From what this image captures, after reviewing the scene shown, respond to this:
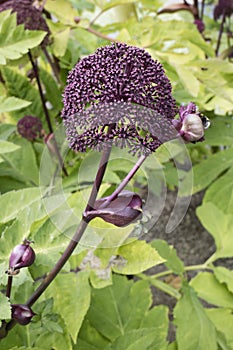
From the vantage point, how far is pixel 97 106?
40cm

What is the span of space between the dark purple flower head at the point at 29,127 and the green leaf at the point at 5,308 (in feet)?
1.46

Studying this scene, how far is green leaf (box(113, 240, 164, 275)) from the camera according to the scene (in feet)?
2.08

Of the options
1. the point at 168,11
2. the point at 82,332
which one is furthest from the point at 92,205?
the point at 168,11

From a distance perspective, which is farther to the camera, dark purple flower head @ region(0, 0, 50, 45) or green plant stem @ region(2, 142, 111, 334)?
dark purple flower head @ region(0, 0, 50, 45)

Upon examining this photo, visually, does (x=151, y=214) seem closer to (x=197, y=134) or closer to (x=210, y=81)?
(x=197, y=134)

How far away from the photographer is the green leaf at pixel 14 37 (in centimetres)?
77

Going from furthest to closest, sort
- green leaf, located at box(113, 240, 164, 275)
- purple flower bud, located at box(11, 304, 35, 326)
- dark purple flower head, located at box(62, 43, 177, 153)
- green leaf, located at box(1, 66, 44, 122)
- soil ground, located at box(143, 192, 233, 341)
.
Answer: soil ground, located at box(143, 192, 233, 341) → green leaf, located at box(1, 66, 44, 122) → green leaf, located at box(113, 240, 164, 275) → purple flower bud, located at box(11, 304, 35, 326) → dark purple flower head, located at box(62, 43, 177, 153)

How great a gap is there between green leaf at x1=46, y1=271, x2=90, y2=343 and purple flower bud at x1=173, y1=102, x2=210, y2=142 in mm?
284

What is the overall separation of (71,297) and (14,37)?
1.17 feet

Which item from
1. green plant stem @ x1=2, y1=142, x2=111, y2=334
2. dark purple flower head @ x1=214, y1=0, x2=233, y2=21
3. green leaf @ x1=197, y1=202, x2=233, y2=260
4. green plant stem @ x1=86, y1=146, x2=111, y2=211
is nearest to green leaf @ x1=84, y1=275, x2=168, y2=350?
green leaf @ x1=197, y1=202, x2=233, y2=260

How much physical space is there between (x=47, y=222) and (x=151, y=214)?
155 mm

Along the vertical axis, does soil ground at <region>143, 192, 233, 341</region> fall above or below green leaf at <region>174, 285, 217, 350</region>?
below

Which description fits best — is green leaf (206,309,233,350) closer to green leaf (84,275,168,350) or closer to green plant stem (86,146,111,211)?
green leaf (84,275,168,350)

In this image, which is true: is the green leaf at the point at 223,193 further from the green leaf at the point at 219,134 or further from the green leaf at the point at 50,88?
the green leaf at the point at 50,88
